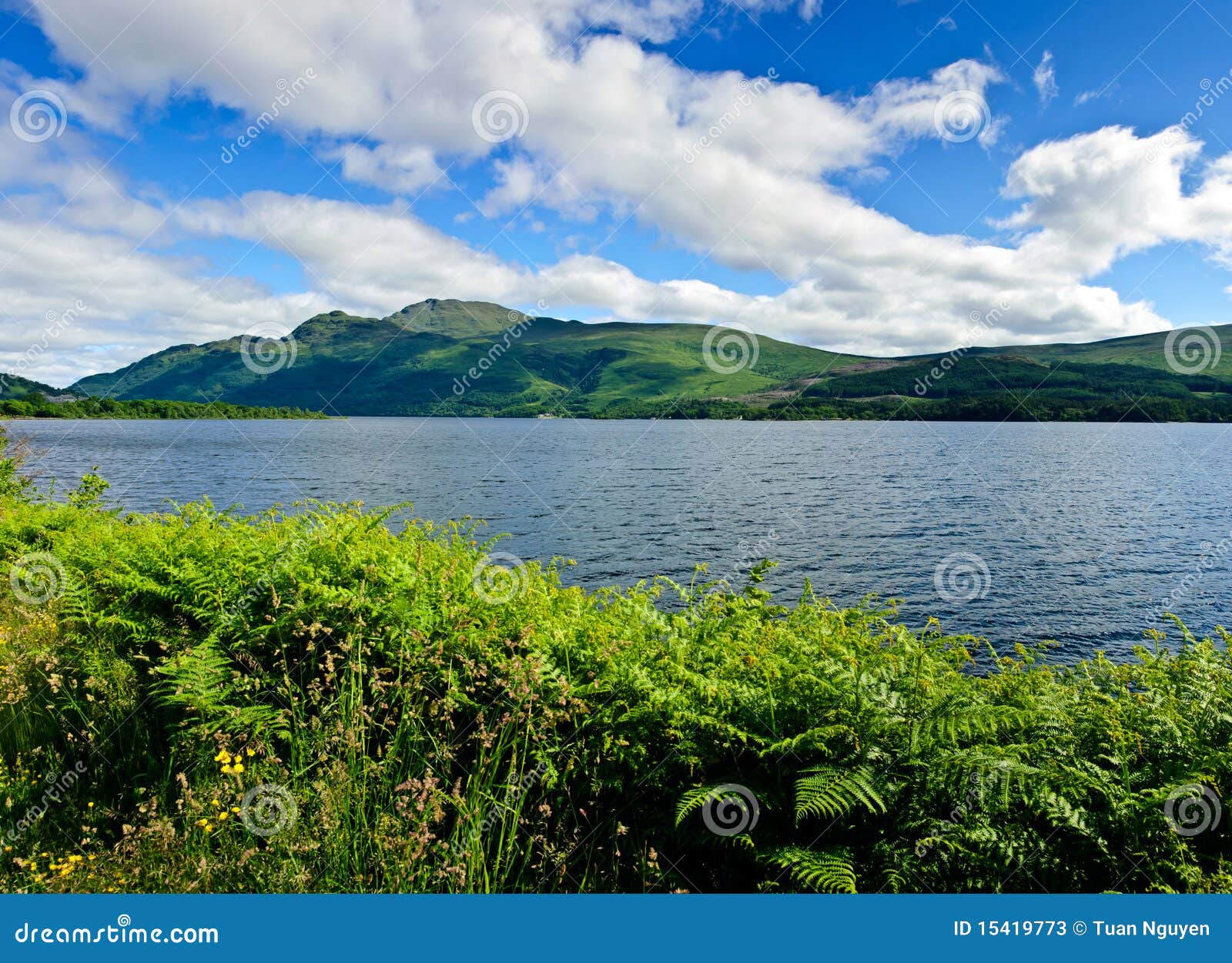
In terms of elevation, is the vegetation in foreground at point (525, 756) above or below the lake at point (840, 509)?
below

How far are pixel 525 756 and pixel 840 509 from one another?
150ft

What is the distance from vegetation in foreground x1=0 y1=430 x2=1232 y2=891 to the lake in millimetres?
11398

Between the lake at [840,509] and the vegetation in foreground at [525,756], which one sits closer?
the vegetation in foreground at [525,756]

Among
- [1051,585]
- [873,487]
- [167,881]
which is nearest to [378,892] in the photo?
[167,881]

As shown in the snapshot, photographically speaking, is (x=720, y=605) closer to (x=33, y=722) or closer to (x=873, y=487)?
(x=33, y=722)

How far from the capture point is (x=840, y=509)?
156ft

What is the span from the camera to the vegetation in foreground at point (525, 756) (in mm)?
4191

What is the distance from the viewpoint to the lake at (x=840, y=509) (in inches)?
1097

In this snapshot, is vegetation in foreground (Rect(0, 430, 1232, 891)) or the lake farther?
the lake

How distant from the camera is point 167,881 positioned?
4035 millimetres

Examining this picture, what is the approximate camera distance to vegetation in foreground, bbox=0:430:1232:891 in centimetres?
419

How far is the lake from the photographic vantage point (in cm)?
2786

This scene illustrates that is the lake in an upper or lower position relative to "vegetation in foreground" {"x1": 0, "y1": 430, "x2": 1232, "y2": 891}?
upper

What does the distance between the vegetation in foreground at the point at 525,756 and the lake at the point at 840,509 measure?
37.4ft
